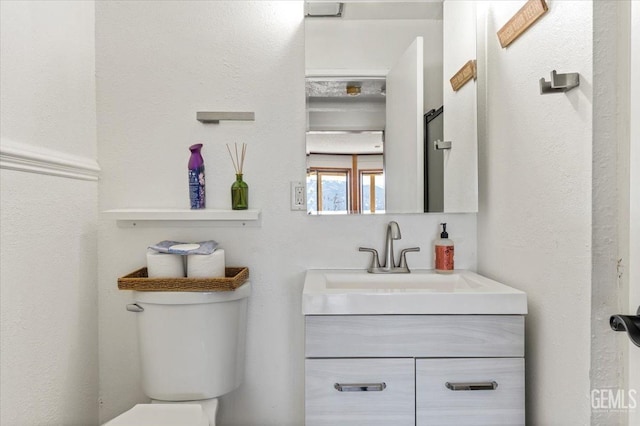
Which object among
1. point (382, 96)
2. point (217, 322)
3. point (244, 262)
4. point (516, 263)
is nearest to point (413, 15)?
point (382, 96)

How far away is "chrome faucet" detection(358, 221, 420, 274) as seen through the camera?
169cm

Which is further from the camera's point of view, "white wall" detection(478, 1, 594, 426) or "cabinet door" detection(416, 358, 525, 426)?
"cabinet door" detection(416, 358, 525, 426)

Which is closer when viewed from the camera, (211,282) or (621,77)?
(621,77)

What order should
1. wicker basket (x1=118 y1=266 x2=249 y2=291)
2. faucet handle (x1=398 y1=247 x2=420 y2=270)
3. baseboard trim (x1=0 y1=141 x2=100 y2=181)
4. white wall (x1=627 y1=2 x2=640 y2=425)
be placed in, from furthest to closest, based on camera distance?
faucet handle (x1=398 y1=247 x2=420 y2=270) → wicker basket (x1=118 y1=266 x2=249 y2=291) → baseboard trim (x1=0 y1=141 x2=100 y2=181) → white wall (x1=627 y1=2 x2=640 y2=425)

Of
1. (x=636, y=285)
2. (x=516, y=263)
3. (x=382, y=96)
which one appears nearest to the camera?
(x=636, y=285)

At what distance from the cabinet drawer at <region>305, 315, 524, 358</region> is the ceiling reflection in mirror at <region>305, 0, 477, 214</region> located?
534 mm

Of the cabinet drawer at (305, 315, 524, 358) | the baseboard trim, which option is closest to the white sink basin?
the cabinet drawer at (305, 315, 524, 358)

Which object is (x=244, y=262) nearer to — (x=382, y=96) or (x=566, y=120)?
(x=382, y=96)

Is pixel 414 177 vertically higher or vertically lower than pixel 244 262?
higher

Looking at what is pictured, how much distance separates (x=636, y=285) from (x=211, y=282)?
1165 mm

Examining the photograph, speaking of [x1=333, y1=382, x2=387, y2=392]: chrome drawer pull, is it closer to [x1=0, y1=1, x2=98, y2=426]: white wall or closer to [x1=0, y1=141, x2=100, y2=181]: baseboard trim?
[x1=0, y1=1, x2=98, y2=426]: white wall

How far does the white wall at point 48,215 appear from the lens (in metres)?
1.22

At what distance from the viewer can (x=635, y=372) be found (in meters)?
0.95

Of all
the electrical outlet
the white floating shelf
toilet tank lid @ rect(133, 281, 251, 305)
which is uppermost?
the electrical outlet
